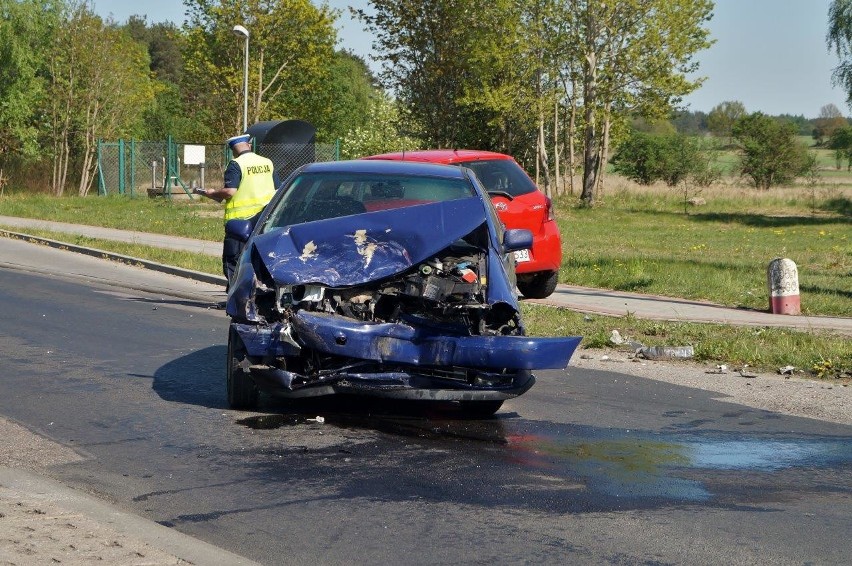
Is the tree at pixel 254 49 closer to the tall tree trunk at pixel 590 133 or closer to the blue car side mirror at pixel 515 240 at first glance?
the tall tree trunk at pixel 590 133

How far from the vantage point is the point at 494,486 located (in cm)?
612

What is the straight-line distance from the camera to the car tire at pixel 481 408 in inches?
318

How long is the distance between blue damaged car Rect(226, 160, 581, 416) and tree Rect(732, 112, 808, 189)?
56740mm

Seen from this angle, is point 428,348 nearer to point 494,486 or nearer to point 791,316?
point 494,486

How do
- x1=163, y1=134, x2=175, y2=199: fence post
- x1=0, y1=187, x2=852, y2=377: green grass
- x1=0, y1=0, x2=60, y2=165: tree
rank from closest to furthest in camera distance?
x1=0, y1=187, x2=852, y2=377: green grass < x1=163, y1=134, x2=175, y2=199: fence post < x1=0, y1=0, x2=60, y2=165: tree

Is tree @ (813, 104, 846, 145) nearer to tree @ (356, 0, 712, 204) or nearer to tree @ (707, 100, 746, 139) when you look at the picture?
tree @ (707, 100, 746, 139)

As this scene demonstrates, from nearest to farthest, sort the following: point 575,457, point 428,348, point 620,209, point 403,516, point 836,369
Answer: point 403,516 → point 575,457 → point 428,348 → point 836,369 → point 620,209

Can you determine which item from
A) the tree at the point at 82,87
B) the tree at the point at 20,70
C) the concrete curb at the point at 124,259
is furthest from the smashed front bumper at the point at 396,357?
the tree at the point at 82,87

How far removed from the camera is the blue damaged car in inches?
286

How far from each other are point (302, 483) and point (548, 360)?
1.78 meters

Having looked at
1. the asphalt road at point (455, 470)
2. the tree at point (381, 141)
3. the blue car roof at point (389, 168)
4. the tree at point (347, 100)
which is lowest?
the asphalt road at point (455, 470)

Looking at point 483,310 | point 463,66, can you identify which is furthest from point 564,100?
point 483,310

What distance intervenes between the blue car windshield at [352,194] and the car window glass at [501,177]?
5186 millimetres

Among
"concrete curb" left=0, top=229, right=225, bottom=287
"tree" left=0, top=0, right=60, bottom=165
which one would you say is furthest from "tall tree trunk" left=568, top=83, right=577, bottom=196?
"concrete curb" left=0, top=229, right=225, bottom=287
